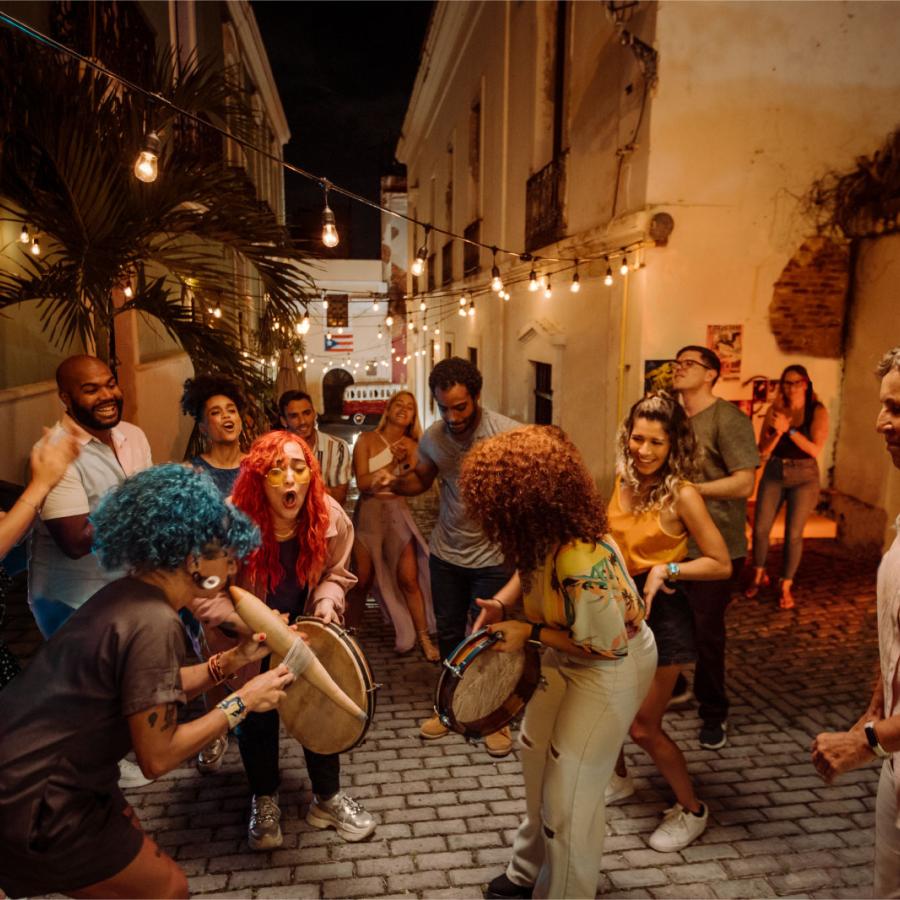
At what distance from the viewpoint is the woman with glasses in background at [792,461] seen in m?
5.77

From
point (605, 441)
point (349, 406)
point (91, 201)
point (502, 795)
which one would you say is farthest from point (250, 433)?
point (349, 406)

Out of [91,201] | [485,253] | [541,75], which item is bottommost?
[91,201]

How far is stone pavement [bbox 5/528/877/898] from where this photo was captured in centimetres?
279

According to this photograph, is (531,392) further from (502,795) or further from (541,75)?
(502,795)

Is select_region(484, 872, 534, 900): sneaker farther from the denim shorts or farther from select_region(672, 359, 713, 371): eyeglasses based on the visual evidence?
select_region(672, 359, 713, 371): eyeglasses

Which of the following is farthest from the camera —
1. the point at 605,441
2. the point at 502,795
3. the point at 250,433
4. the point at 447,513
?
the point at 605,441

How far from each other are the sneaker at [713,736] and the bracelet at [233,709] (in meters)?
2.85

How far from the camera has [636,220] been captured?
6.53 metres

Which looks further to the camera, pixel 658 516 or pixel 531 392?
pixel 531 392

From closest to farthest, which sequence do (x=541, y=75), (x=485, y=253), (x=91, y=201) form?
1. (x=91, y=201)
2. (x=541, y=75)
3. (x=485, y=253)

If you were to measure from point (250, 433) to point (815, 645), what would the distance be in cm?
482

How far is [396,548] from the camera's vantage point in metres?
5.19

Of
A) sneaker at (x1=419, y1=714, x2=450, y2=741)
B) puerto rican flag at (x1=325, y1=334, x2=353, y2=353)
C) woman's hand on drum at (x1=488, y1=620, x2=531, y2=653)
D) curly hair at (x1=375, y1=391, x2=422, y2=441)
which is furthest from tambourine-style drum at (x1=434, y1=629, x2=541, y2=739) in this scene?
puerto rican flag at (x1=325, y1=334, x2=353, y2=353)

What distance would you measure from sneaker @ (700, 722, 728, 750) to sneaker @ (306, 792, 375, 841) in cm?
193
